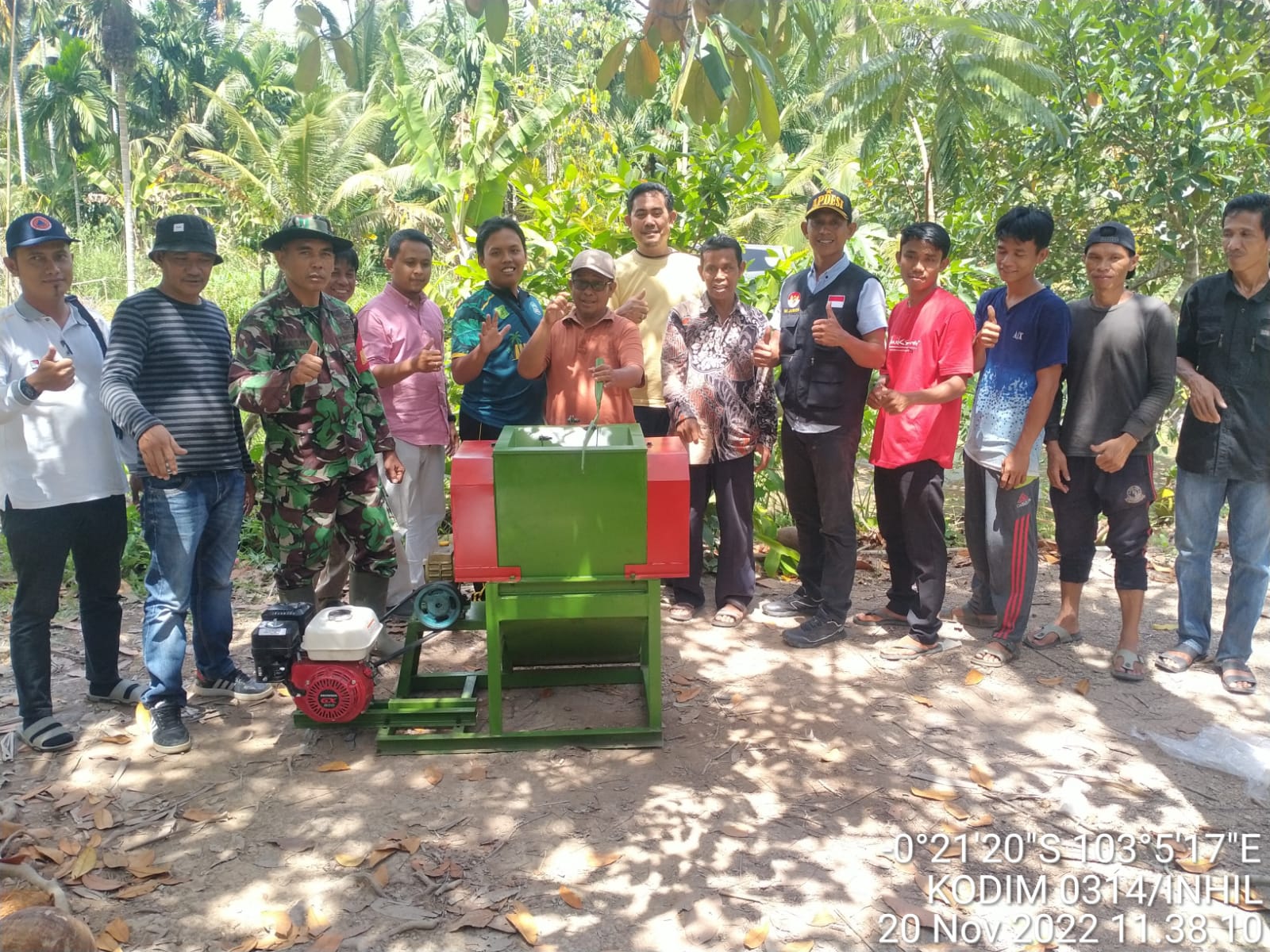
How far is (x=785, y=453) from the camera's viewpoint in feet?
15.6

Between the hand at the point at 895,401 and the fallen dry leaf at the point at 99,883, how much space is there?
11.0 ft

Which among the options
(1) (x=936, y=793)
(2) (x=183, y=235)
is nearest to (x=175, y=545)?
(2) (x=183, y=235)

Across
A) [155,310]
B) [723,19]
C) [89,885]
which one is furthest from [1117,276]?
[89,885]

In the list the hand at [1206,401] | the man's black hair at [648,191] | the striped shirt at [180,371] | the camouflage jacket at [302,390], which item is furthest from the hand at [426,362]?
the hand at [1206,401]

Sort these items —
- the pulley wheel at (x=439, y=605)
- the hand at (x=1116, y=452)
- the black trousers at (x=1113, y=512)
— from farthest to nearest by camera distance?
the black trousers at (x=1113, y=512) < the hand at (x=1116, y=452) < the pulley wheel at (x=439, y=605)

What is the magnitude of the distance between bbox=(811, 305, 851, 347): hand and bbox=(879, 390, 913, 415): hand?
308 mm

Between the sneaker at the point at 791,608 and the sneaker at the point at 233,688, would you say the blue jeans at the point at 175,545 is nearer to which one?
the sneaker at the point at 233,688

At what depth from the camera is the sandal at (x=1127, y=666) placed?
426 centimetres

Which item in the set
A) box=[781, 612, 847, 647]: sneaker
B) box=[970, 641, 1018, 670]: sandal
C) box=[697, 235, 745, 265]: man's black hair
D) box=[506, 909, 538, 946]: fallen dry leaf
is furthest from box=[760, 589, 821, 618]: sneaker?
box=[506, 909, 538, 946]: fallen dry leaf

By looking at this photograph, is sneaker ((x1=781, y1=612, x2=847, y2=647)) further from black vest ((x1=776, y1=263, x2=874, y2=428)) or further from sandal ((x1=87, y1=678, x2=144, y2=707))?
sandal ((x1=87, y1=678, x2=144, y2=707))

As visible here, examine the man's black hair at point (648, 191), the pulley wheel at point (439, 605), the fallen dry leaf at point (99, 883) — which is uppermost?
the man's black hair at point (648, 191)

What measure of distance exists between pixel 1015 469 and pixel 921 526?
0.50m

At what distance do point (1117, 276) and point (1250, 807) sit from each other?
2.17m

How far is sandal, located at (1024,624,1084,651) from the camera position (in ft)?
15.2
